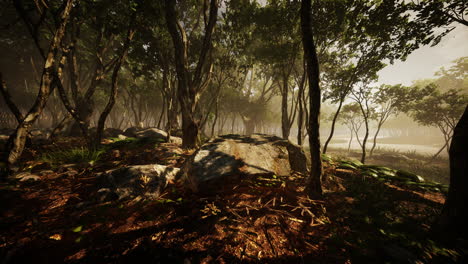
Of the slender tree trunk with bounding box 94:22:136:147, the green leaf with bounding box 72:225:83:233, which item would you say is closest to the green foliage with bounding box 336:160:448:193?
the green leaf with bounding box 72:225:83:233

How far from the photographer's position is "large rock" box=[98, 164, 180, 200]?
2.79 metres

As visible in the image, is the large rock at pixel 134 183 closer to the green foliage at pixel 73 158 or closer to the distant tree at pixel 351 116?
the green foliage at pixel 73 158

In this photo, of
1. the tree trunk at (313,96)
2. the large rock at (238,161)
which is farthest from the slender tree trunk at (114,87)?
the tree trunk at (313,96)

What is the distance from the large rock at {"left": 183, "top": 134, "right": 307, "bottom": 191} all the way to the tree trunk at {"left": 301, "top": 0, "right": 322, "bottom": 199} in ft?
2.46

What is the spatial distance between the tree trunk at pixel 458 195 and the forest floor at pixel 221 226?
0.93 feet

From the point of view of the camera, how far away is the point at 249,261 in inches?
70.0

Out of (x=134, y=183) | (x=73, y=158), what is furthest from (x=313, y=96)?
(x=73, y=158)

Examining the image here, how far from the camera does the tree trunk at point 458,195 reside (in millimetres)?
2256

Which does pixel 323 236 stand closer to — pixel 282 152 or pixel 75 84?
pixel 282 152

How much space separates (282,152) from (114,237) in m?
3.84

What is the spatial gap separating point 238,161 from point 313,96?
210cm

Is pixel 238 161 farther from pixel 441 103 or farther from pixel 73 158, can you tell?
pixel 441 103

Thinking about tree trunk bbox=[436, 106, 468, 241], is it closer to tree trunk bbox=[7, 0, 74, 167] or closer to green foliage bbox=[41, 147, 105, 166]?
green foliage bbox=[41, 147, 105, 166]

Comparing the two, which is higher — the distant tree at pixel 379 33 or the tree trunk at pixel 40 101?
the distant tree at pixel 379 33
